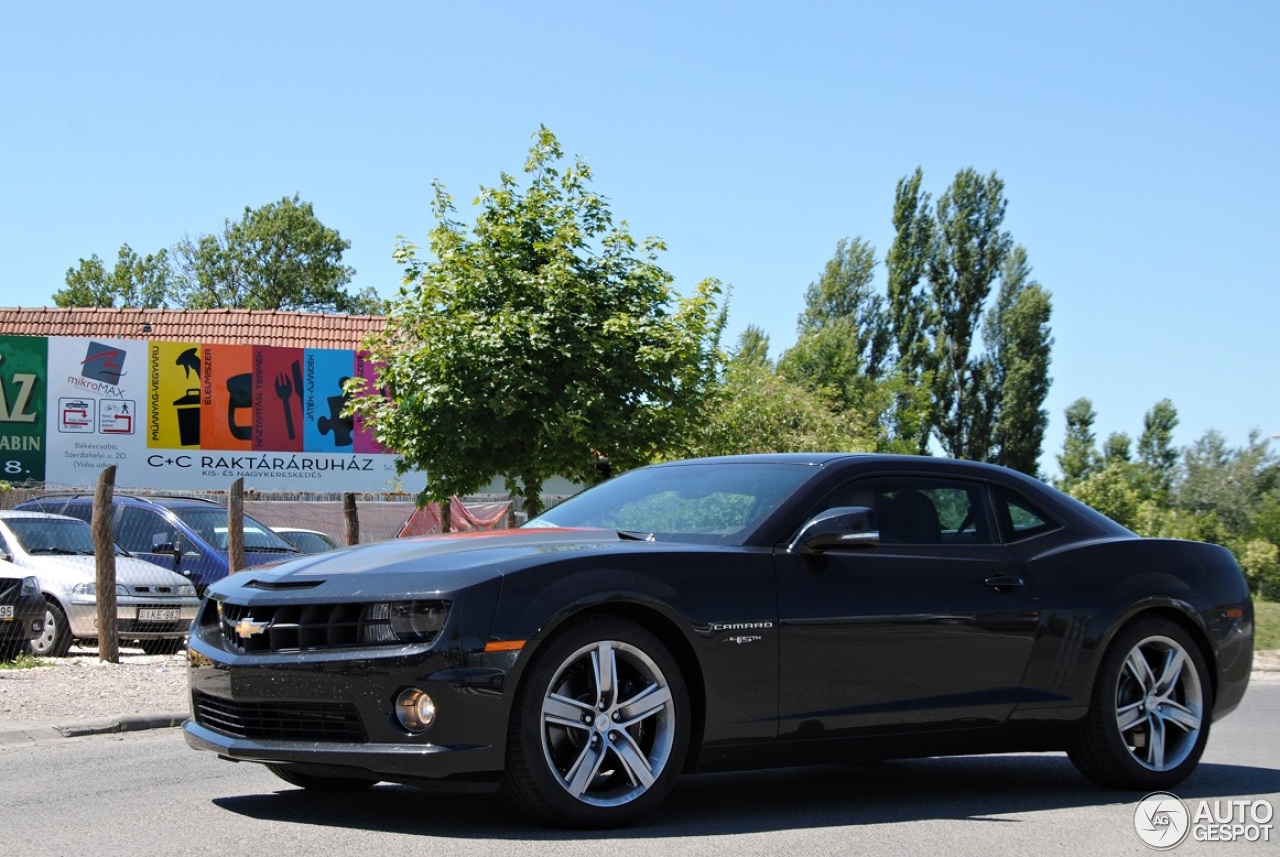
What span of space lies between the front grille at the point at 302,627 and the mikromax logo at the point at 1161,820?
10.0ft

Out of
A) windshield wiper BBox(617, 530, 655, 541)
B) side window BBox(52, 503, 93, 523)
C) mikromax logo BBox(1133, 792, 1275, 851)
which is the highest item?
side window BBox(52, 503, 93, 523)

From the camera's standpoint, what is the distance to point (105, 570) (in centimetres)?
1360

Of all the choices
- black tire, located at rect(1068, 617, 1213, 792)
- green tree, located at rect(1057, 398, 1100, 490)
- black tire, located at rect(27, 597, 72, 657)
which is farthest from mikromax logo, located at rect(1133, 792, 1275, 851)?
green tree, located at rect(1057, 398, 1100, 490)

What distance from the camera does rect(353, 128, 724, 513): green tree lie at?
1766cm

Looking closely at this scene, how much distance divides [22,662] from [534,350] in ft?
22.4

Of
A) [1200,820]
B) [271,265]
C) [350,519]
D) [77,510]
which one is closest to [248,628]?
[1200,820]

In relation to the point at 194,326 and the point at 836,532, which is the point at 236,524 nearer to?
the point at 836,532

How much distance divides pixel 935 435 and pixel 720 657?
2144 inches

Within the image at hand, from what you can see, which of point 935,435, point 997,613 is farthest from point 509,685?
point 935,435

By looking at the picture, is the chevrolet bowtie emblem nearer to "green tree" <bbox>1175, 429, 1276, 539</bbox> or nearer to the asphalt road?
the asphalt road

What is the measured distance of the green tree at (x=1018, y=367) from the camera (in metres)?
58.0

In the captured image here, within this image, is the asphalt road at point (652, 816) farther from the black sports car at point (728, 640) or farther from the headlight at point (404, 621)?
the headlight at point (404, 621)

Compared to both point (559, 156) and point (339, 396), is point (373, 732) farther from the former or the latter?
point (339, 396)

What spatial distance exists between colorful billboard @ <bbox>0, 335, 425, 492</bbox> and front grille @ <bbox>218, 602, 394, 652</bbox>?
1136 inches
